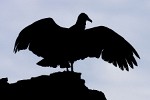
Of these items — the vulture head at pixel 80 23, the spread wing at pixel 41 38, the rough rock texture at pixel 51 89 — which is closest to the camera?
the rough rock texture at pixel 51 89

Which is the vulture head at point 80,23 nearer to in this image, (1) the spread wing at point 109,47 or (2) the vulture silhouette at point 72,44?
(2) the vulture silhouette at point 72,44

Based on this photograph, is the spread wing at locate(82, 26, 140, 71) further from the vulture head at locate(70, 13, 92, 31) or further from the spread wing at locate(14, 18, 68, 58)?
the spread wing at locate(14, 18, 68, 58)

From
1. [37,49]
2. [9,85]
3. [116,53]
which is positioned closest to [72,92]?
[9,85]

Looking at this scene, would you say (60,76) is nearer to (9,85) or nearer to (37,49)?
(9,85)

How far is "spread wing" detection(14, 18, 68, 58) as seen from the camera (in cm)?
1059

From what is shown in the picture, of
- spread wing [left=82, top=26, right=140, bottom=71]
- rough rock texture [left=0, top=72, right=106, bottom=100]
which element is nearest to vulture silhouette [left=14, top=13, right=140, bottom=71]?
spread wing [left=82, top=26, right=140, bottom=71]

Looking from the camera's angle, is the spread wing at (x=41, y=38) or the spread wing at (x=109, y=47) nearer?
the spread wing at (x=41, y=38)

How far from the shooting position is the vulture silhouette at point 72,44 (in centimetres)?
1067

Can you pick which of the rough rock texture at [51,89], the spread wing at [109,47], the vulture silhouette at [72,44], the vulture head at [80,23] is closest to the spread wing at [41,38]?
the vulture silhouette at [72,44]

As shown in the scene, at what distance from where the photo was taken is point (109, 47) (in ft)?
37.1

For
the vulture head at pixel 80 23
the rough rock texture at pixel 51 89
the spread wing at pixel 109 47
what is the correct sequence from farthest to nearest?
the vulture head at pixel 80 23 → the spread wing at pixel 109 47 → the rough rock texture at pixel 51 89

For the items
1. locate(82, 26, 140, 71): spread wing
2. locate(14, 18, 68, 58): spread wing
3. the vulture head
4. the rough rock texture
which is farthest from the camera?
the vulture head

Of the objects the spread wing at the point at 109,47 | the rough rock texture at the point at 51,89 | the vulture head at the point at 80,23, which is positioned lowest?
the rough rock texture at the point at 51,89

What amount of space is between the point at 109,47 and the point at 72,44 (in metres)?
0.95
